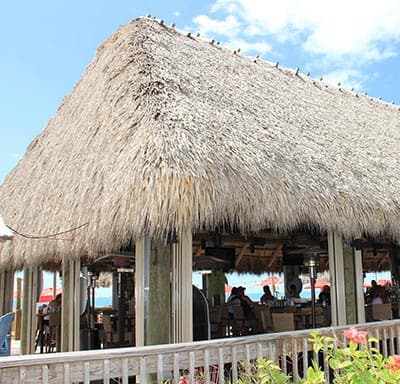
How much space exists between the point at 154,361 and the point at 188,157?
1.90m

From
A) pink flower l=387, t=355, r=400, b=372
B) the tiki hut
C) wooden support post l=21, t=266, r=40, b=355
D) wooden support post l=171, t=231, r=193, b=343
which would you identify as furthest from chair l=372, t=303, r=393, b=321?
pink flower l=387, t=355, r=400, b=372

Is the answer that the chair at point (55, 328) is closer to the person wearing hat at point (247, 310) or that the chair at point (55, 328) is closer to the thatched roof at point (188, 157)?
the thatched roof at point (188, 157)

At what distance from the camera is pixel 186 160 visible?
466 centimetres

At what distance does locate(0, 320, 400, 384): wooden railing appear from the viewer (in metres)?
2.99

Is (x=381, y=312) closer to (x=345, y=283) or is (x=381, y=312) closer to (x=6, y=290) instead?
(x=345, y=283)

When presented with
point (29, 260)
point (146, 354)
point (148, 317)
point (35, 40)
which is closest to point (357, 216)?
point (148, 317)

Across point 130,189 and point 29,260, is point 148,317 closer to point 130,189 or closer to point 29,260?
point 130,189

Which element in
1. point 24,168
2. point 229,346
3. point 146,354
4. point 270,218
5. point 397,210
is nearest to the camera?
point 146,354

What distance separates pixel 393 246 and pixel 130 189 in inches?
266

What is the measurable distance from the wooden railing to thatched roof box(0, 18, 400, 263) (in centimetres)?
124

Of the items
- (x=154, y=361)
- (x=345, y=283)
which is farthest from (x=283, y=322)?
(x=154, y=361)

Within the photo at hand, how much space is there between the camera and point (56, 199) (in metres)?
6.64

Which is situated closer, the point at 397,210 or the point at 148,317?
the point at 148,317

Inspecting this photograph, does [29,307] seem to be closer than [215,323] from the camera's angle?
No
